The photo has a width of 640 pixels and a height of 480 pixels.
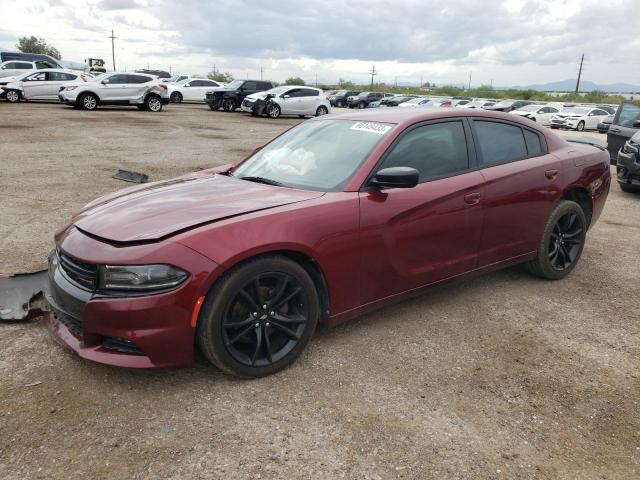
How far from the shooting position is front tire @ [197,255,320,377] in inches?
108

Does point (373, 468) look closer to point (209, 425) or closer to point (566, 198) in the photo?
point (209, 425)

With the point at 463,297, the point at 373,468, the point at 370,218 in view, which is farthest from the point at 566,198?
the point at 373,468

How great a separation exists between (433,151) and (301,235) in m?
1.35

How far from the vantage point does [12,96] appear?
23500 millimetres

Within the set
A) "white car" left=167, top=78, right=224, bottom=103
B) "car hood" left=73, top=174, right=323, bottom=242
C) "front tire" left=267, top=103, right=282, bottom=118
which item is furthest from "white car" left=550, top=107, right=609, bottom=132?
"car hood" left=73, top=174, right=323, bottom=242

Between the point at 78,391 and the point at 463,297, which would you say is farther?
the point at 463,297

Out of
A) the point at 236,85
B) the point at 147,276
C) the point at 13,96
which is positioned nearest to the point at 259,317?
the point at 147,276

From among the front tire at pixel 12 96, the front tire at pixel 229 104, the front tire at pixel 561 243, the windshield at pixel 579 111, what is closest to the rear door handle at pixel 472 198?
the front tire at pixel 561 243

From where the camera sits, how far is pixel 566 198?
4688 millimetres

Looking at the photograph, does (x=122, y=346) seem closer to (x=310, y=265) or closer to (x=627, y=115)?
(x=310, y=265)

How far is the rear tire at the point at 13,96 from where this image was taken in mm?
23344

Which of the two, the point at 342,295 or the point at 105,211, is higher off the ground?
the point at 105,211

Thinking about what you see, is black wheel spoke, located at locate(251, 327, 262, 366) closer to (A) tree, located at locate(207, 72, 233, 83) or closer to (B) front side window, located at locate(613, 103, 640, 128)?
(B) front side window, located at locate(613, 103, 640, 128)

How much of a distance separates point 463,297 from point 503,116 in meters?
1.54
